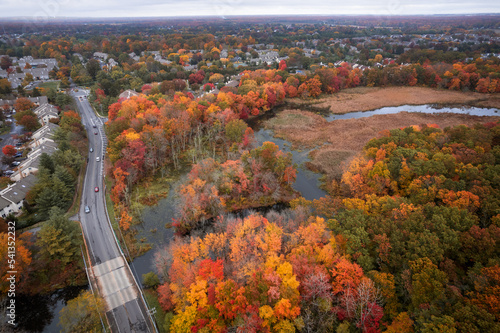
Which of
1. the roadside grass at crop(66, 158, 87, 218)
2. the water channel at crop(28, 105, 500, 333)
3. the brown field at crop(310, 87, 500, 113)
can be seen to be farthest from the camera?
the brown field at crop(310, 87, 500, 113)

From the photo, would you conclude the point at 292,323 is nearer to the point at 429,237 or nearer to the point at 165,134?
the point at 429,237

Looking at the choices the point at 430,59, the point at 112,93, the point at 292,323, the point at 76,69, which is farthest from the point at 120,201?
the point at 430,59

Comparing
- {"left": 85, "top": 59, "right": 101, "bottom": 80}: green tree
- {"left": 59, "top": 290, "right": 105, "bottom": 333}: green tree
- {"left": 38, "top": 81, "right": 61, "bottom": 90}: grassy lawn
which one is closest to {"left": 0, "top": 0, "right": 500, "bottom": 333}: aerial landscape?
{"left": 59, "top": 290, "right": 105, "bottom": 333}: green tree

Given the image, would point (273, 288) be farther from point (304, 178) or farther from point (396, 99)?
point (396, 99)

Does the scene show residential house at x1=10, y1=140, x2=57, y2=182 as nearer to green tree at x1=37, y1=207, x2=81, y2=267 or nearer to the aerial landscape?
the aerial landscape

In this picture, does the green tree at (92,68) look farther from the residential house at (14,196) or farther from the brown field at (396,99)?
the brown field at (396,99)

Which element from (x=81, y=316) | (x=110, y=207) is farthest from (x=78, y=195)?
(x=81, y=316)
